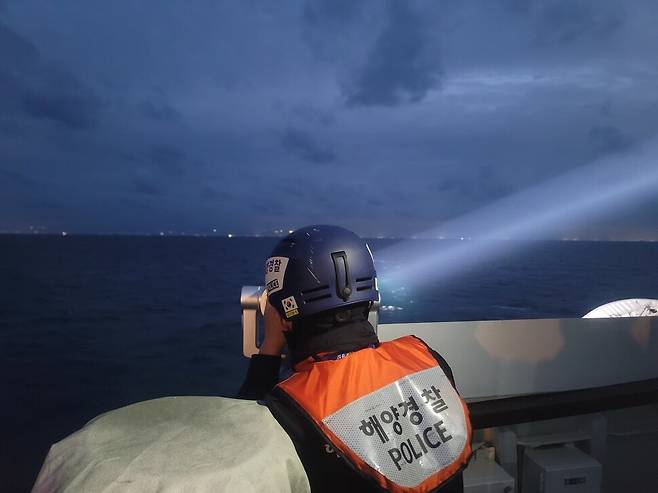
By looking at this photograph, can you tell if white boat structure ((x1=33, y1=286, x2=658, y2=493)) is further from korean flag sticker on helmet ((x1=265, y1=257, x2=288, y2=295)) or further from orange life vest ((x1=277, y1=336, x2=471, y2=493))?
orange life vest ((x1=277, y1=336, x2=471, y2=493))

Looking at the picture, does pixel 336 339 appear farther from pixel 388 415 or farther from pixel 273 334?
pixel 273 334

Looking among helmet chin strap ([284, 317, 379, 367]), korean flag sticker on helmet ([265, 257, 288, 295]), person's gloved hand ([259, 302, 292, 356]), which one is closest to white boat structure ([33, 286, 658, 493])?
person's gloved hand ([259, 302, 292, 356])

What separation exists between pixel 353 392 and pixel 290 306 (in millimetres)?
498

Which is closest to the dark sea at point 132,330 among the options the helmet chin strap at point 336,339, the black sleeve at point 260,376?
Answer: the black sleeve at point 260,376

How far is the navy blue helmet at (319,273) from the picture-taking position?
1764 millimetres

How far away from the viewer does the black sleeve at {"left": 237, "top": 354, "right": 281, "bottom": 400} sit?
1978 millimetres

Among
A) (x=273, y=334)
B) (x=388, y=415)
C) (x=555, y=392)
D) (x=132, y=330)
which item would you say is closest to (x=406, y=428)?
(x=388, y=415)

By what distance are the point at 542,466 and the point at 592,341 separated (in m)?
0.84

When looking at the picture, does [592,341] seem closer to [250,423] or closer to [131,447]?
[250,423]

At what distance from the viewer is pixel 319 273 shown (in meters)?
1.79

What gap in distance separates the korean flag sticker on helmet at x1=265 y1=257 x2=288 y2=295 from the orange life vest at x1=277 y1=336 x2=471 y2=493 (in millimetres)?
415

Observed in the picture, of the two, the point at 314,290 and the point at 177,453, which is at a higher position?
the point at 314,290

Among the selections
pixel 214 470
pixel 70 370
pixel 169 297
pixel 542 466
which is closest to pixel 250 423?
pixel 214 470

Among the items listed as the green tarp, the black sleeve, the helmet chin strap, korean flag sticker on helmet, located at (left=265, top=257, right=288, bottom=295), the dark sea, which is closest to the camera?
the green tarp
